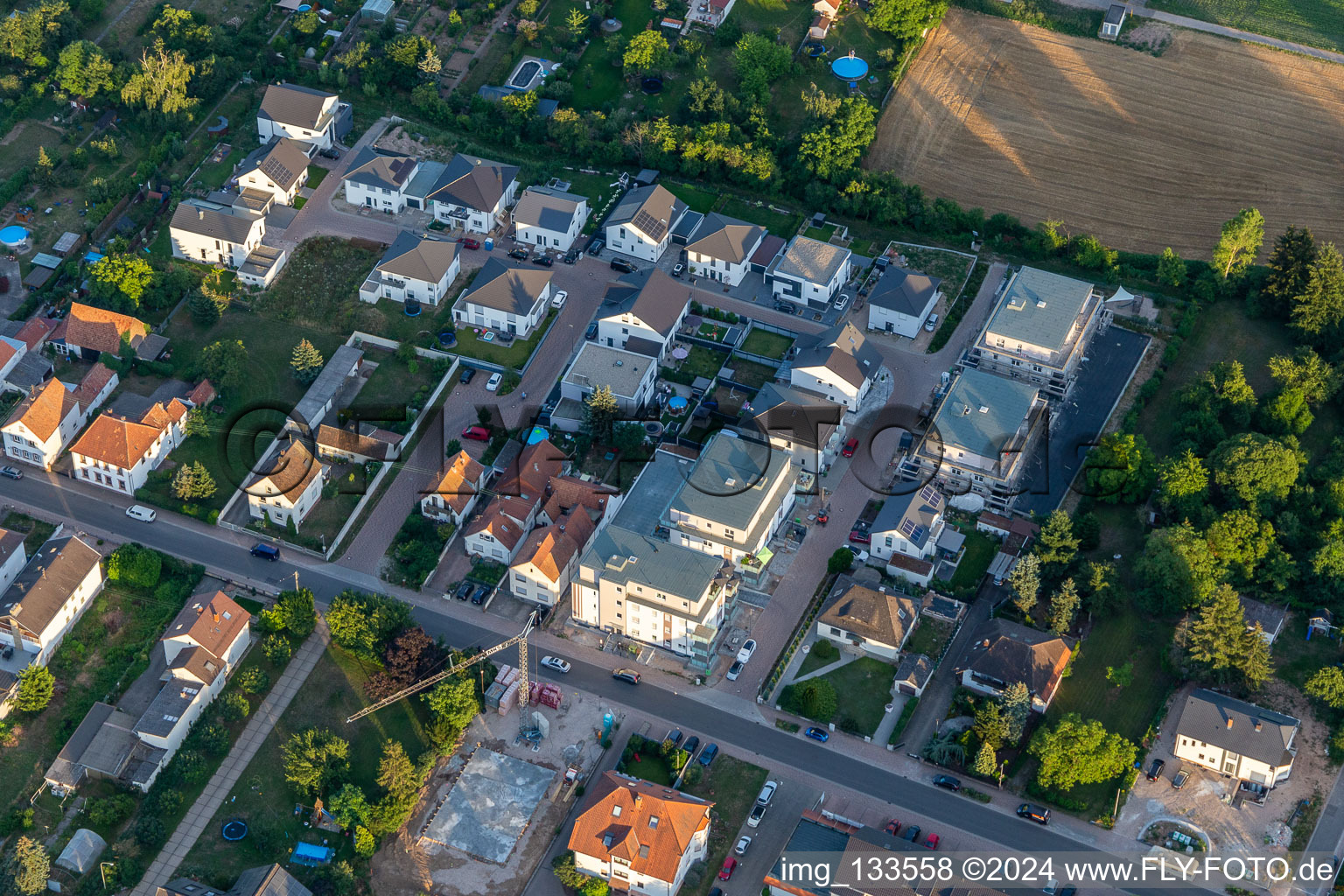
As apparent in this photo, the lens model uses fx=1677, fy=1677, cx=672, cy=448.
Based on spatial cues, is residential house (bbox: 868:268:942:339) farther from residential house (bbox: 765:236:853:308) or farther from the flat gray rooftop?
the flat gray rooftop

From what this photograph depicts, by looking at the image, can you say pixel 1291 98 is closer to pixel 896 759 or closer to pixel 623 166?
pixel 623 166

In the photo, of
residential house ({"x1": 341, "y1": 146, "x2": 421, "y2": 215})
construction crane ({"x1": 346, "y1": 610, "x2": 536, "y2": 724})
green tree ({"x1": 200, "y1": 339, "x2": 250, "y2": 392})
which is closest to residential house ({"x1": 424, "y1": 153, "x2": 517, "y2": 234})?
residential house ({"x1": 341, "y1": 146, "x2": 421, "y2": 215})

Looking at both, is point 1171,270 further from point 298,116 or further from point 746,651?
point 298,116

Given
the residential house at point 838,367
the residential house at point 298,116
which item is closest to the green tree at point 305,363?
the residential house at point 298,116

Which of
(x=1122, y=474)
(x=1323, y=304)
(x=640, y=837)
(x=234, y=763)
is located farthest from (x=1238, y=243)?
(x=234, y=763)

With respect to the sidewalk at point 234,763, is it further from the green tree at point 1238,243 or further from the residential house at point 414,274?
the green tree at point 1238,243

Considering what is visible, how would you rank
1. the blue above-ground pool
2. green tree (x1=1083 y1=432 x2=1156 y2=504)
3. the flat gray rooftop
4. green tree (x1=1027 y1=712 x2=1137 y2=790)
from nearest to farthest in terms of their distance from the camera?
1. the flat gray rooftop
2. green tree (x1=1027 y1=712 x2=1137 y2=790)
3. green tree (x1=1083 y1=432 x2=1156 y2=504)
4. the blue above-ground pool
